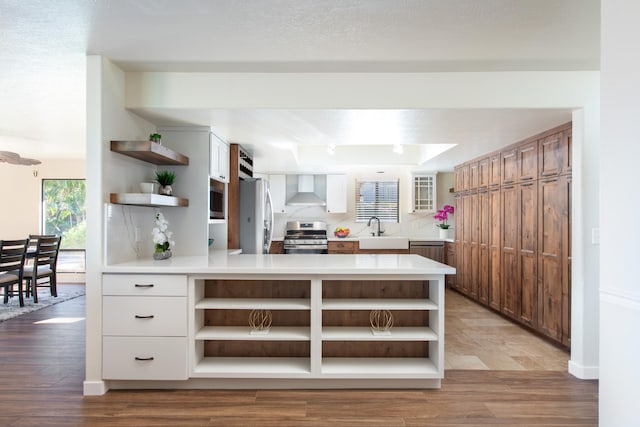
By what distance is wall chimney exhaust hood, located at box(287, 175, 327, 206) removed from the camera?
6.73m

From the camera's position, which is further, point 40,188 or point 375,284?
point 40,188

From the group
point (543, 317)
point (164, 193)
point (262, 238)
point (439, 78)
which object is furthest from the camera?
point (262, 238)

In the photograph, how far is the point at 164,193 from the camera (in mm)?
3131

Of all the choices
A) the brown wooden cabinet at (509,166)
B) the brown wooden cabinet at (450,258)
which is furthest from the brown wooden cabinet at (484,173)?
the brown wooden cabinet at (450,258)

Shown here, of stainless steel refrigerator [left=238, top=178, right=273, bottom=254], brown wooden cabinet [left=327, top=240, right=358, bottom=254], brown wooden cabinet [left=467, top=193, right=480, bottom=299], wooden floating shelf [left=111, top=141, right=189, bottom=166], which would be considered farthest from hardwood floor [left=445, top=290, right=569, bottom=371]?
wooden floating shelf [left=111, top=141, right=189, bottom=166]

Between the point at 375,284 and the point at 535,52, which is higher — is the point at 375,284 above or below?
below

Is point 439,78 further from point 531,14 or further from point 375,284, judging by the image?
point 375,284

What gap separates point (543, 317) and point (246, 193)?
3.42 m

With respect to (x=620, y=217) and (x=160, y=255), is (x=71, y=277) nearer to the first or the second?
(x=160, y=255)

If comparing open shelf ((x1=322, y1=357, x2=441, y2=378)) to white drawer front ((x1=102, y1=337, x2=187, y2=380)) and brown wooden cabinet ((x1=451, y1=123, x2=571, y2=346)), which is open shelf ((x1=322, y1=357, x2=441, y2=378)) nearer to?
white drawer front ((x1=102, y1=337, x2=187, y2=380))

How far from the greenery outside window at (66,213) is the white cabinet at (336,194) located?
4456 mm

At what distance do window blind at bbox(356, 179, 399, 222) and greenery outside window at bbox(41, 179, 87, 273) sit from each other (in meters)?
5.05

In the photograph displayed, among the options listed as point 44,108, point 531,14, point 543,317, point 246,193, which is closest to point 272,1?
point 531,14

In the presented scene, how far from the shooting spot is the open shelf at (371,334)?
2.62 metres
